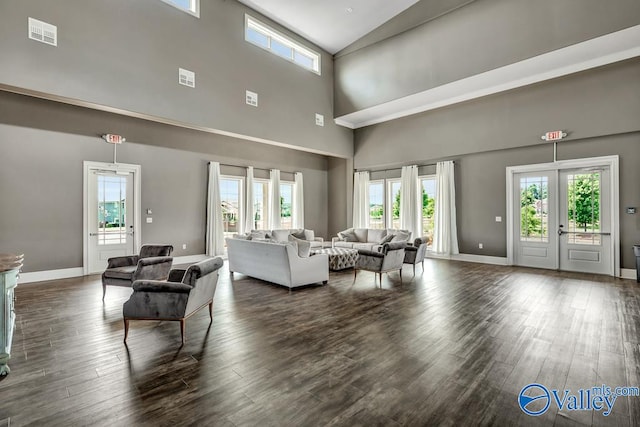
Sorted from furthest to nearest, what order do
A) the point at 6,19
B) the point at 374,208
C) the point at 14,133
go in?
the point at 374,208 → the point at 14,133 → the point at 6,19

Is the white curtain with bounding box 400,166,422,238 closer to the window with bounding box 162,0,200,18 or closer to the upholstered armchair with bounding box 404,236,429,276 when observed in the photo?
the upholstered armchair with bounding box 404,236,429,276

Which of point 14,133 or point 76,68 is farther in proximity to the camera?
point 14,133

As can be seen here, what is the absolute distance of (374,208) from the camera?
10.6m

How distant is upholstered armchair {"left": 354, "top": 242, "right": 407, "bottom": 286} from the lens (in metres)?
5.53

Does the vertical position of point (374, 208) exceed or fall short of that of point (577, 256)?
it exceeds it

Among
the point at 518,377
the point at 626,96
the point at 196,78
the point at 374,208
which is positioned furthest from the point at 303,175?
the point at 518,377

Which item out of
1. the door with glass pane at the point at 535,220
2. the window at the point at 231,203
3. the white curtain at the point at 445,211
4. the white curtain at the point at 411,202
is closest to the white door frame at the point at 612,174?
the door with glass pane at the point at 535,220

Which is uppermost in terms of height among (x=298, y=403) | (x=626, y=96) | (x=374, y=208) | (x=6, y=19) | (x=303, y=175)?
(x=6, y=19)

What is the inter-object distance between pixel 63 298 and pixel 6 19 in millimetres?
4280

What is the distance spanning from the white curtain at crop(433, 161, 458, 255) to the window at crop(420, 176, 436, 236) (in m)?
0.33

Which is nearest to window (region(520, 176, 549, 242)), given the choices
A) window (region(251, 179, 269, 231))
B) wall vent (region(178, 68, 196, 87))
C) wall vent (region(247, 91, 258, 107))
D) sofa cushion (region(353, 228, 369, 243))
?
sofa cushion (region(353, 228, 369, 243))

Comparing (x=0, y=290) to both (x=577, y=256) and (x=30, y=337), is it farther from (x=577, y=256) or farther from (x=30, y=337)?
(x=577, y=256)

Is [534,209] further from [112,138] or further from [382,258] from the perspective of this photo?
[112,138]

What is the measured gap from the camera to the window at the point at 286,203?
10.4 m
